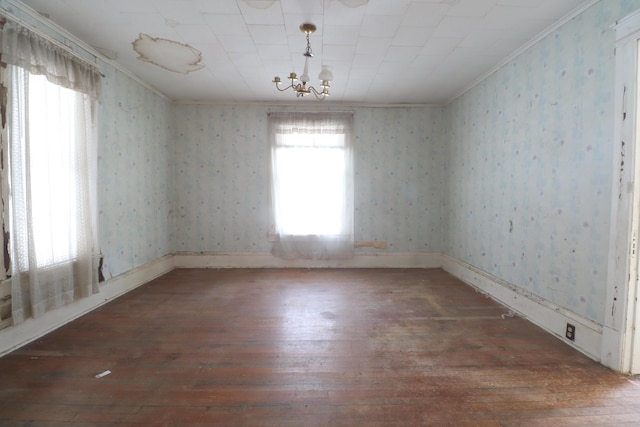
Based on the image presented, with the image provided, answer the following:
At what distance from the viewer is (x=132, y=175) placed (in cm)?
394

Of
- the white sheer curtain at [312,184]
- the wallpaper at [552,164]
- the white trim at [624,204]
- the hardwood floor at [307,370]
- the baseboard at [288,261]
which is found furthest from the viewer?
the baseboard at [288,261]

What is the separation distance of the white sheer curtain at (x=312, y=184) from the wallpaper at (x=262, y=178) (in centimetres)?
21

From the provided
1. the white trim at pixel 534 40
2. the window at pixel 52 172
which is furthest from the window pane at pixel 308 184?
the window at pixel 52 172

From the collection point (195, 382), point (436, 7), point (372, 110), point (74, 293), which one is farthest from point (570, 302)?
point (74, 293)

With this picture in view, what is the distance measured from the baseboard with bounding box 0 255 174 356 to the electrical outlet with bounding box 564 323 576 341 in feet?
14.5

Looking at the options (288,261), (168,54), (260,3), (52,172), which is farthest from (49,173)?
(288,261)

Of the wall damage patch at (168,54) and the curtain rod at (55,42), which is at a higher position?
the wall damage patch at (168,54)

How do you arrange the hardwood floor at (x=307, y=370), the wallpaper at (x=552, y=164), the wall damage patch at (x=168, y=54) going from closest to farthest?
the hardwood floor at (x=307, y=370) → the wallpaper at (x=552, y=164) → the wall damage patch at (x=168, y=54)

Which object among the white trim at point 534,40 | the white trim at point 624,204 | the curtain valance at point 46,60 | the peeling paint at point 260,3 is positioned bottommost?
the white trim at point 624,204

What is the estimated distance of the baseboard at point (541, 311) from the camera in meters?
2.26

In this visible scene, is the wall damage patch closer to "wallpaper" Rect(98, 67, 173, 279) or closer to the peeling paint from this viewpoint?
"wallpaper" Rect(98, 67, 173, 279)

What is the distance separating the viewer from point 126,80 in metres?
3.75

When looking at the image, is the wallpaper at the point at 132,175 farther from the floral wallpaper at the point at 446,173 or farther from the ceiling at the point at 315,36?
the ceiling at the point at 315,36

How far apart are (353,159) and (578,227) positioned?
3129 mm
